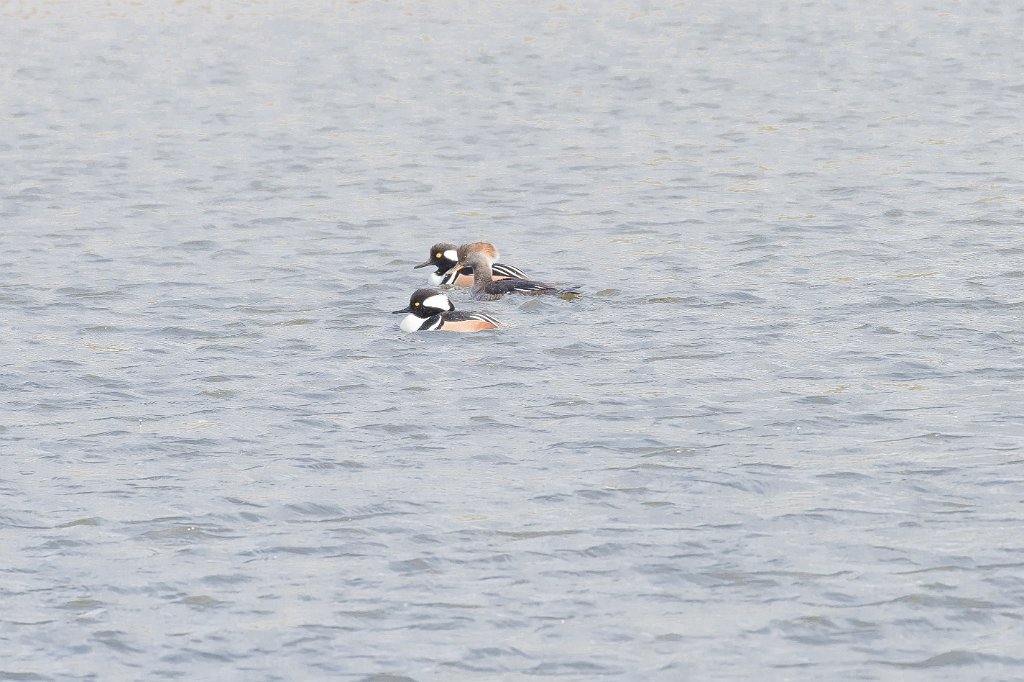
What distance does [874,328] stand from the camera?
52.3ft

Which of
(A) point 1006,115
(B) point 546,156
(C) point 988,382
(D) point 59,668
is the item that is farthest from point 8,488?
(A) point 1006,115

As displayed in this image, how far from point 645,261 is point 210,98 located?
16253mm

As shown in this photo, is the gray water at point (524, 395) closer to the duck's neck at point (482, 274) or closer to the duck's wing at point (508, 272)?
the duck's wing at point (508, 272)

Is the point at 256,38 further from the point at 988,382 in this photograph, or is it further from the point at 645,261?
the point at 988,382

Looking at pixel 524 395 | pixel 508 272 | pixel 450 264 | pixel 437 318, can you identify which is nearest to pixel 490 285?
pixel 508 272

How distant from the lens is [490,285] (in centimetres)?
1838

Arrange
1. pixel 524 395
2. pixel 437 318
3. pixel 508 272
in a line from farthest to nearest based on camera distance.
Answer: pixel 508 272
pixel 437 318
pixel 524 395

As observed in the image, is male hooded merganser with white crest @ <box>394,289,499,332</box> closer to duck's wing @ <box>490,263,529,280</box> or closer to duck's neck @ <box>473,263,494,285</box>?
duck's wing @ <box>490,263,529,280</box>

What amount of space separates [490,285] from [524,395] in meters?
4.31

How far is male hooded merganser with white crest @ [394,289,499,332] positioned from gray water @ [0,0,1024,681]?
12 centimetres

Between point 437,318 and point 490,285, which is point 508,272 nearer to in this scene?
point 490,285

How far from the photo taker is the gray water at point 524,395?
9656 millimetres

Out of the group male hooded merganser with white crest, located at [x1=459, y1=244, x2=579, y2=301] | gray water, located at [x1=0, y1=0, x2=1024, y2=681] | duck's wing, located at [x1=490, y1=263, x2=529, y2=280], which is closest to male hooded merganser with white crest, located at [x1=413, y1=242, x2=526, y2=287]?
male hooded merganser with white crest, located at [x1=459, y1=244, x2=579, y2=301]

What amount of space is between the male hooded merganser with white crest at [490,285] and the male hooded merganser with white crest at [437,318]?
1.33m
